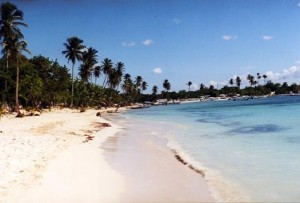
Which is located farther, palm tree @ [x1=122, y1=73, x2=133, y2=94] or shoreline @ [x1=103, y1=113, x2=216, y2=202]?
palm tree @ [x1=122, y1=73, x2=133, y2=94]

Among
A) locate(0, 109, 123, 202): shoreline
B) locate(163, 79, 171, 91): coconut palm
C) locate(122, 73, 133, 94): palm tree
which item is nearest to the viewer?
locate(0, 109, 123, 202): shoreline

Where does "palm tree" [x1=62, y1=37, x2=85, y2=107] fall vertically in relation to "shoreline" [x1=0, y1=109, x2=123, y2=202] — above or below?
above

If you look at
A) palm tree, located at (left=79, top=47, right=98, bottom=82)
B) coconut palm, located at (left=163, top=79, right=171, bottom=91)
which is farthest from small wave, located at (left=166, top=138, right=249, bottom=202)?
coconut palm, located at (left=163, top=79, right=171, bottom=91)

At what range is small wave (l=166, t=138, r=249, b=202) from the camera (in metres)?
8.23

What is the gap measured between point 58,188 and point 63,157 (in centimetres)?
429

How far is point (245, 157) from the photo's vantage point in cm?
1388

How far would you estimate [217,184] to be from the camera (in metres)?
9.55

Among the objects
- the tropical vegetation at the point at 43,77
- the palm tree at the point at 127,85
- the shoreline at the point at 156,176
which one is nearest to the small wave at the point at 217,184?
the shoreline at the point at 156,176

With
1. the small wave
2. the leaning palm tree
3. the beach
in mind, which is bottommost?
the small wave

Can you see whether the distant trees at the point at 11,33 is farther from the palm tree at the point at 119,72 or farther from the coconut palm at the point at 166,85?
the coconut palm at the point at 166,85

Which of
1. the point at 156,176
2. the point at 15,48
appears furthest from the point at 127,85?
the point at 156,176

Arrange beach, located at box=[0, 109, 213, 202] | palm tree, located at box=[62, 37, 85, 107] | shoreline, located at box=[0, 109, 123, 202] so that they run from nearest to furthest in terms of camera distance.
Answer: shoreline, located at box=[0, 109, 123, 202] < beach, located at box=[0, 109, 213, 202] < palm tree, located at box=[62, 37, 85, 107]

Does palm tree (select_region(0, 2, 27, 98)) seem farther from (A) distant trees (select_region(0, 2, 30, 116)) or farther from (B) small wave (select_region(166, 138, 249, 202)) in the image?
(B) small wave (select_region(166, 138, 249, 202))

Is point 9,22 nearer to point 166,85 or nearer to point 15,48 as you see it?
point 15,48
